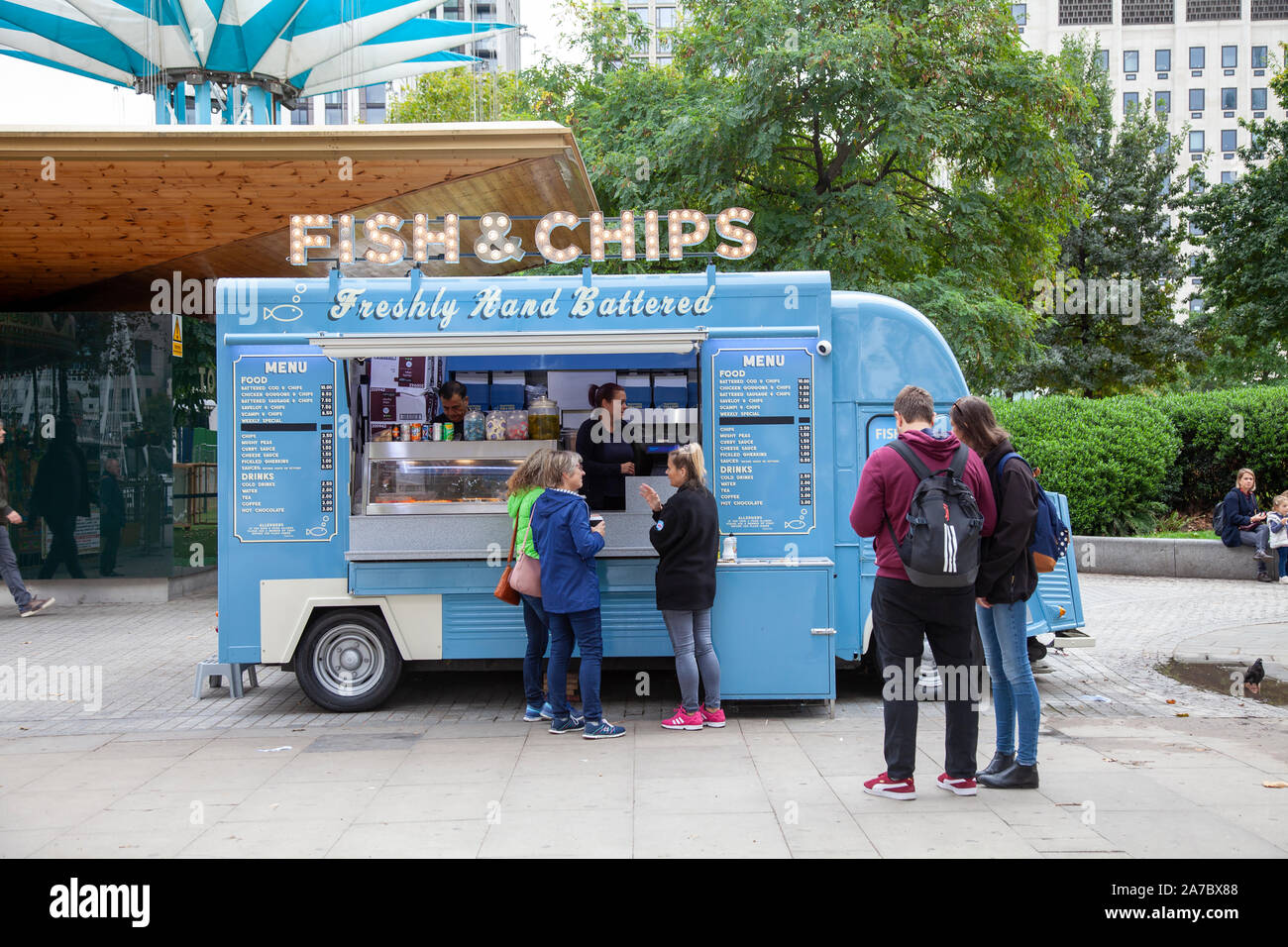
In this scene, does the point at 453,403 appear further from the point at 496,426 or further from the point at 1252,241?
the point at 1252,241

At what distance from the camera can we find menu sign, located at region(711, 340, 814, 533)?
712 cm

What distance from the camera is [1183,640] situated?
945 centimetres

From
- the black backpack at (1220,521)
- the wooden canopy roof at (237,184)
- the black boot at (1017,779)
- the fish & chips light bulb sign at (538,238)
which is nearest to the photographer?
the black boot at (1017,779)

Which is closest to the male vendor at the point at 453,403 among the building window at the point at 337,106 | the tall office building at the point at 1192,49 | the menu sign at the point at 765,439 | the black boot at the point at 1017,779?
the menu sign at the point at 765,439

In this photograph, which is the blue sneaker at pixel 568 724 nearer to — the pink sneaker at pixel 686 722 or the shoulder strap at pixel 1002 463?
the pink sneaker at pixel 686 722

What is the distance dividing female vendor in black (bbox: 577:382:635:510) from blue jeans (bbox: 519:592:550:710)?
41.6 inches

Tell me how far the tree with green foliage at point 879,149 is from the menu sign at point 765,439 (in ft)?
25.8

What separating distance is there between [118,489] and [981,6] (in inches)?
548

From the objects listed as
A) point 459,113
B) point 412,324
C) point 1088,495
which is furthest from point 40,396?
point 459,113

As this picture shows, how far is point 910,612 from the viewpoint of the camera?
5090 mm

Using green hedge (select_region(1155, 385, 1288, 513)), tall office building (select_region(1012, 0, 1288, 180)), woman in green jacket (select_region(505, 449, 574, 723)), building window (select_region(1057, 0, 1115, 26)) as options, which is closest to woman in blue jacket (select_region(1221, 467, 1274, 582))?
green hedge (select_region(1155, 385, 1288, 513))

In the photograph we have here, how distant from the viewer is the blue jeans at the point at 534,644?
6.71m

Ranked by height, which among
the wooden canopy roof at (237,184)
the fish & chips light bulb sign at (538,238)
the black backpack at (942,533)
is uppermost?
the wooden canopy roof at (237,184)

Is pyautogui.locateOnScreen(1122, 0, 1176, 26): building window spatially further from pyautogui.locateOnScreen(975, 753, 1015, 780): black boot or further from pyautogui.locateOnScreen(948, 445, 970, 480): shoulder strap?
pyautogui.locateOnScreen(975, 753, 1015, 780): black boot
